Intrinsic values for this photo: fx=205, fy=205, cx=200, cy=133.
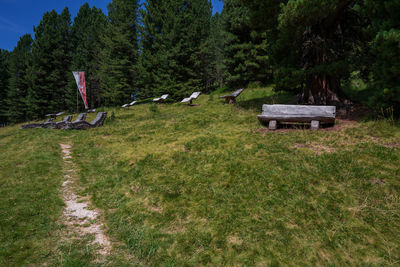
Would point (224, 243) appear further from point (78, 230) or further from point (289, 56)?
point (289, 56)

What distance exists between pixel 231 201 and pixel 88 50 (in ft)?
136

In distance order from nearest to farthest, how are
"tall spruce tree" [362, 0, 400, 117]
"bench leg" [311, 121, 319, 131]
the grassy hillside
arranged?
the grassy hillside < "tall spruce tree" [362, 0, 400, 117] < "bench leg" [311, 121, 319, 131]

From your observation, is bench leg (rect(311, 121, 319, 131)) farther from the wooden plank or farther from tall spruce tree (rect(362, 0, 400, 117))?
tall spruce tree (rect(362, 0, 400, 117))

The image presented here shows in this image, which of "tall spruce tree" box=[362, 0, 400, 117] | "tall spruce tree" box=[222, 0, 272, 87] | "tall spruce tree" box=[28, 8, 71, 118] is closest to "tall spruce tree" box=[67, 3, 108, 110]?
"tall spruce tree" box=[28, 8, 71, 118]

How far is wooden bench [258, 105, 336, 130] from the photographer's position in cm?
689

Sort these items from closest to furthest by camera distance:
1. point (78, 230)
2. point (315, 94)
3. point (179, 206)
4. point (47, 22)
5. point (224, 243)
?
point (224, 243), point (78, 230), point (179, 206), point (315, 94), point (47, 22)

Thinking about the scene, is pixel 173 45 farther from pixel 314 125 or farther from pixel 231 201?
pixel 231 201

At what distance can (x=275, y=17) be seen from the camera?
9.83 meters

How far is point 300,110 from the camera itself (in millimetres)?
7277

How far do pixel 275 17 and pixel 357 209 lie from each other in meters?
9.31

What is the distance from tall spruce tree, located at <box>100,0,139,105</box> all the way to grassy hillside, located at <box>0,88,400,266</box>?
931 inches

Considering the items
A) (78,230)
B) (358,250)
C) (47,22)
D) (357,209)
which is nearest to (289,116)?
Result: (357,209)

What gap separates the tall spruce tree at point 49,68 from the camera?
34125 millimetres

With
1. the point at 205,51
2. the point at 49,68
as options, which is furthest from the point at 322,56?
the point at 49,68
